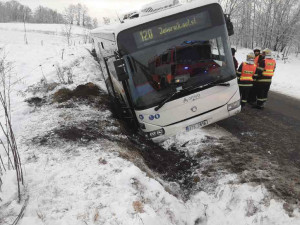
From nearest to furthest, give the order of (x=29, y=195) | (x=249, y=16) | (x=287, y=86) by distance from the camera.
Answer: (x=29, y=195)
(x=287, y=86)
(x=249, y=16)

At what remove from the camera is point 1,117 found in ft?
21.2

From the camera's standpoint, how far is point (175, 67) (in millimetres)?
5352

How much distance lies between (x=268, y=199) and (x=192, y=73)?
2957mm

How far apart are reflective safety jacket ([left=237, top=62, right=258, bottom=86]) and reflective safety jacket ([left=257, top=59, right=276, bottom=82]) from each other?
26cm

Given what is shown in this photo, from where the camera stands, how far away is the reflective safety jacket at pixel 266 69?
7.73 m

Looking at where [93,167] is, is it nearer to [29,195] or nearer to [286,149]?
[29,195]

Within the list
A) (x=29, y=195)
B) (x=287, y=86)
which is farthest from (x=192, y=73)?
(x=287, y=86)

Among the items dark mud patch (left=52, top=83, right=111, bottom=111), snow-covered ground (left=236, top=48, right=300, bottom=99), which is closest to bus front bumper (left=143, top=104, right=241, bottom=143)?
dark mud patch (left=52, top=83, right=111, bottom=111)

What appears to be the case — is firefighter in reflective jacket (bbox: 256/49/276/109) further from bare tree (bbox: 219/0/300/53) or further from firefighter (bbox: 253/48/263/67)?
bare tree (bbox: 219/0/300/53)

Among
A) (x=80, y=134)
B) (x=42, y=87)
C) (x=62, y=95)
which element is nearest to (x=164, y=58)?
(x=80, y=134)

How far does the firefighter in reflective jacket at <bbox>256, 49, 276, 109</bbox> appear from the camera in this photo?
7.75m

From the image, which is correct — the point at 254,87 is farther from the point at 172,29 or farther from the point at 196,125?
the point at 172,29

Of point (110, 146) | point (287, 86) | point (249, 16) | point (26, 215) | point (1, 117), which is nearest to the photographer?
point (26, 215)

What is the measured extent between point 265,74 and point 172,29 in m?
4.19
